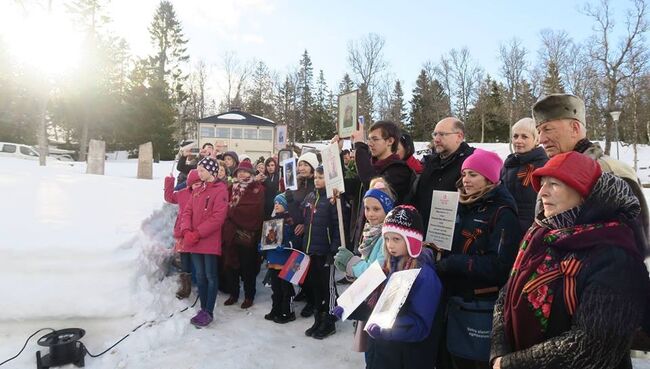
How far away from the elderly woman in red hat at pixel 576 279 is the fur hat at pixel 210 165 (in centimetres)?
423

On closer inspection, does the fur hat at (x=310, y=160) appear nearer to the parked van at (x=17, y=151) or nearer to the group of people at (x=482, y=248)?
the group of people at (x=482, y=248)

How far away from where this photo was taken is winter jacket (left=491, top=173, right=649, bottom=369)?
1.46 meters

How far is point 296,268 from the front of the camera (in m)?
5.32

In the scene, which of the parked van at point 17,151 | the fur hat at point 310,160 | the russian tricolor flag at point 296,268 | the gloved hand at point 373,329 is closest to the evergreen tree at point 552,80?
the fur hat at point 310,160

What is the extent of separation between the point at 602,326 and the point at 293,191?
4.79 metres

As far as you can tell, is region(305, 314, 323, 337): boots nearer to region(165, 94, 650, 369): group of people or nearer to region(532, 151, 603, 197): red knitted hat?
region(165, 94, 650, 369): group of people

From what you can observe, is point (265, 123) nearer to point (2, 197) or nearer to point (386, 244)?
point (2, 197)

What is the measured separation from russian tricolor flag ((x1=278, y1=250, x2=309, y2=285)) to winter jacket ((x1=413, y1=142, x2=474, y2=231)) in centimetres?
219

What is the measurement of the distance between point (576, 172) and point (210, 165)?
4.46 meters

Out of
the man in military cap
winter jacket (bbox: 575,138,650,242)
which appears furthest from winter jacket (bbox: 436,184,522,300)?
winter jacket (bbox: 575,138,650,242)

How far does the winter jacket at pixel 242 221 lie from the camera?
586cm

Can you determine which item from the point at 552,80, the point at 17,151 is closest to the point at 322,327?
the point at 17,151

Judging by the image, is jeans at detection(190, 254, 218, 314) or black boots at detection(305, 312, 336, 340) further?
jeans at detection(190, 254, 218, 314)

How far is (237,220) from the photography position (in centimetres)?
588
